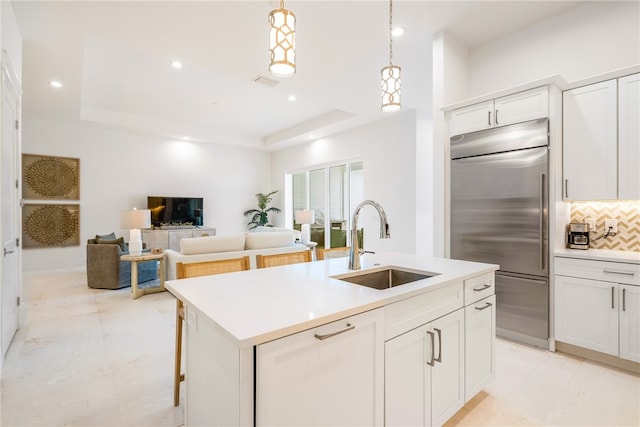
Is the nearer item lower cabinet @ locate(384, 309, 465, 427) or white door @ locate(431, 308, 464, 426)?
lower cabinet @ locate(384, 309, 465, 427)

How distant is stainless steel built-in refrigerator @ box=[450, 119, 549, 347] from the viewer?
2662 mm

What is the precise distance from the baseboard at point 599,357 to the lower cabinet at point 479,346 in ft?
3.62

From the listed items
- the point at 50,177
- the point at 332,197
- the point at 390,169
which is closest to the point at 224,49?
the point at 390,169

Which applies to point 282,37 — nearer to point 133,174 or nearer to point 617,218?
point 617,218

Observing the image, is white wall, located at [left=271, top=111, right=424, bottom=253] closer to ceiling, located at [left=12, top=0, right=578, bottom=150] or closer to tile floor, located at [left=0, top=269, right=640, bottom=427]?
ceiling, located at [left=12, top=0, right=578, bottom=150]

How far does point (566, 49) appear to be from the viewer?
9.50 feet

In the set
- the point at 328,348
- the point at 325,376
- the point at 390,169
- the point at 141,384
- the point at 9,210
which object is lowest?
the point at 141,384

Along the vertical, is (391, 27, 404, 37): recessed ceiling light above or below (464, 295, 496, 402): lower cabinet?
above

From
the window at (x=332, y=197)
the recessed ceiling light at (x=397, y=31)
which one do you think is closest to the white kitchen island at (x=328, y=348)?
the recessed ceiling light at (x=397, y=31)

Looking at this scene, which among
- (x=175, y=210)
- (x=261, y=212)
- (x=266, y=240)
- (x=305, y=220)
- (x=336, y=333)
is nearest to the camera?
(x=336, y=333)

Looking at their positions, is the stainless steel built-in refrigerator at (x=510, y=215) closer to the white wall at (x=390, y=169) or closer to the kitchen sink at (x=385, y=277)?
the kitchen sink at (x=385, y=277)

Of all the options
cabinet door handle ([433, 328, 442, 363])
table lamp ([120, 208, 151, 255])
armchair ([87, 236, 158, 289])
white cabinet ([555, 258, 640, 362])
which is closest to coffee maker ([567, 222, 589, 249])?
white cabinet ([555, 258, 640, 362])

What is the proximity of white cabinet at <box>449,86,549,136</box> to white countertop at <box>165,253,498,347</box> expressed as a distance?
152 cm

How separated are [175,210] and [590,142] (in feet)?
24.9
